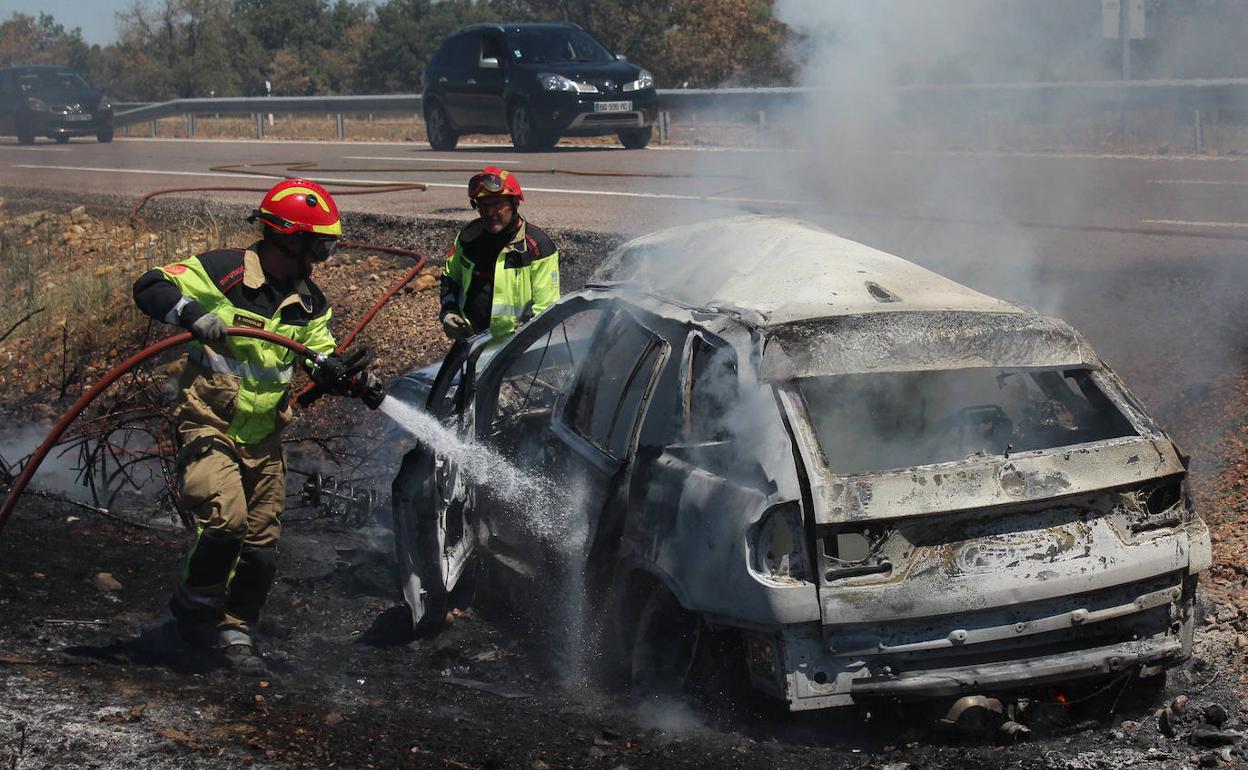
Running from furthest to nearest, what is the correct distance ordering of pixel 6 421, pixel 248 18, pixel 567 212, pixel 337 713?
pixel 248 18, pixel 567 212, pixel 6 421, pixel 337 713

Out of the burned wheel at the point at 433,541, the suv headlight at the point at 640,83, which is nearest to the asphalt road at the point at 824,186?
the suv headlight at the point at 640,83

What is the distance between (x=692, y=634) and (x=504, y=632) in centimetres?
151

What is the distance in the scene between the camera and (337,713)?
15.6 ft

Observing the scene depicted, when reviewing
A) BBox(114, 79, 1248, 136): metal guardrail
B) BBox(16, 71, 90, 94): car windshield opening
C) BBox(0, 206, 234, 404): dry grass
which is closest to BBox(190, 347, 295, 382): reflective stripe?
BBox(0, 206, 234, 404): dry grass

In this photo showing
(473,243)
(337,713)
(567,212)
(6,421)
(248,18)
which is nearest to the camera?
(337,713)

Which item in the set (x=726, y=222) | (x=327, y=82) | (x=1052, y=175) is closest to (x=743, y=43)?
(x=1052, y=175)

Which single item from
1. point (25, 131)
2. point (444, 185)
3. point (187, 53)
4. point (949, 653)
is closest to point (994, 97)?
point (444, 185)

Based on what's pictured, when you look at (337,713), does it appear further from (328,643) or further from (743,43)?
(743,43)

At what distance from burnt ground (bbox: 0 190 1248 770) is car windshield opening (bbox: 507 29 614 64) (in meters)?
13.8

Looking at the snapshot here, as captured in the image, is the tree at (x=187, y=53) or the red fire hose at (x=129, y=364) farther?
the tree at (x=187, y=53)

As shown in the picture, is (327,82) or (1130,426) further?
(327,82)

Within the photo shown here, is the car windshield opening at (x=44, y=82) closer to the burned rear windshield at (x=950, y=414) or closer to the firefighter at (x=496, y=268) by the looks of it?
the firefighter at (x=496, y=268)

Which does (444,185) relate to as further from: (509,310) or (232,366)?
(232,366)

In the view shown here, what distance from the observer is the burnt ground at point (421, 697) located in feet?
13.9
